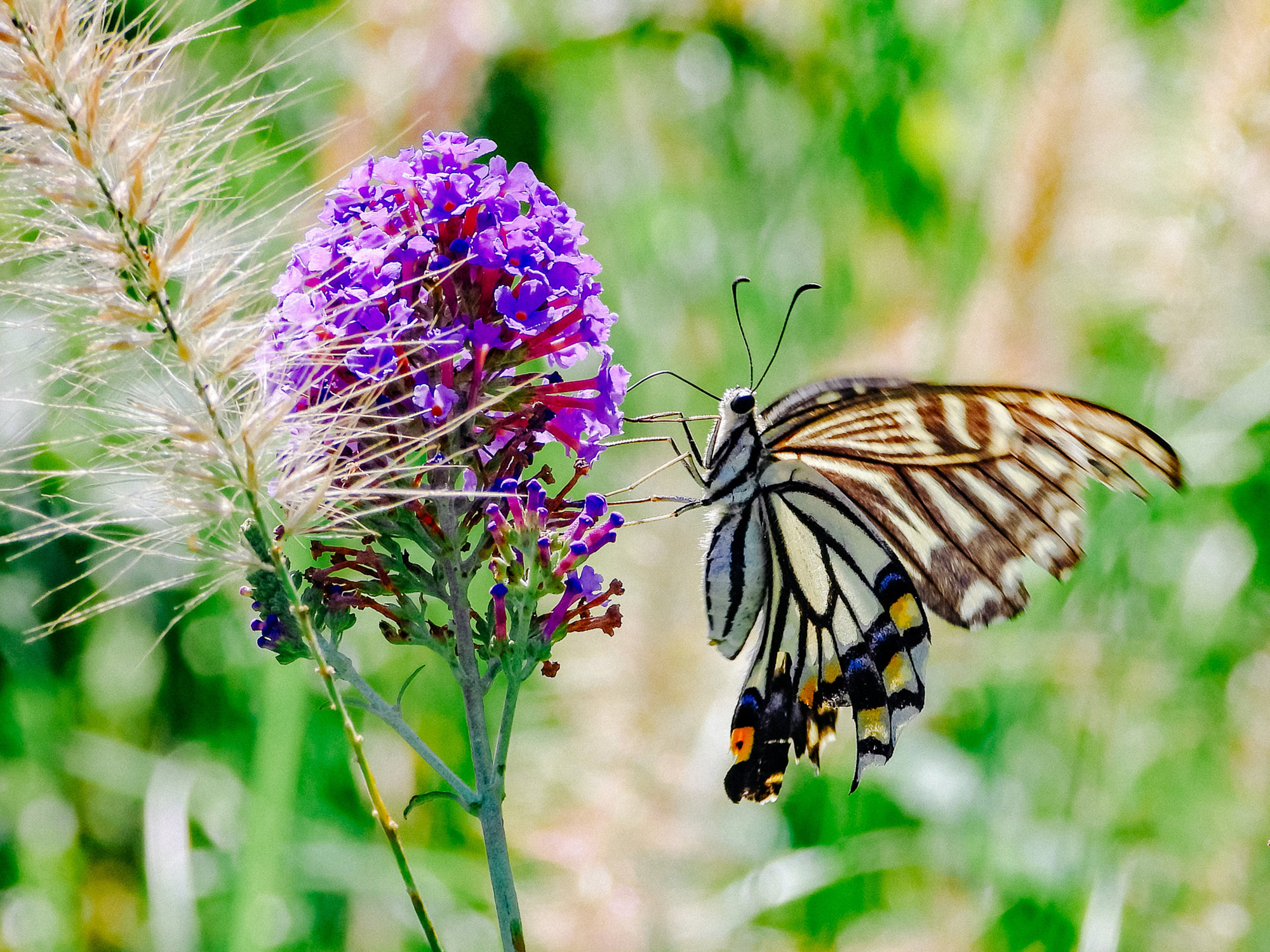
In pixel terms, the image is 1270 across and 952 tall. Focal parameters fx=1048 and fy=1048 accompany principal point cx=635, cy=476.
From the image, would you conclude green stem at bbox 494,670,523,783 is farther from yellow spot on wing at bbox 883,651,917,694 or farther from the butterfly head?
yellow spot on wing at bbox 883,651,917,694

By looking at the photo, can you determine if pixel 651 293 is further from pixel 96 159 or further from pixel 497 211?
pixel 96 159

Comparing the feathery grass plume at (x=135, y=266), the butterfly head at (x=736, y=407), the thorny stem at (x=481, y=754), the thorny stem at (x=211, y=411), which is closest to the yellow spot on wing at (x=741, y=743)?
the butterfly head at (x=736, y=407)

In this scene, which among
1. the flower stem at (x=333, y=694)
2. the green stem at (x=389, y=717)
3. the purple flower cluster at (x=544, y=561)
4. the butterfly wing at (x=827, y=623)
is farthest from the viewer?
the butterfly wing at (x=827, y=623)

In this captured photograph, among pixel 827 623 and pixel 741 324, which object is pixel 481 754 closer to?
pixel 827 623

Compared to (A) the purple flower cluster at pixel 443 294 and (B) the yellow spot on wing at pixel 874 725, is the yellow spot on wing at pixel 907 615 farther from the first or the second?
(A) the purple flower cluster at pixel 443 294

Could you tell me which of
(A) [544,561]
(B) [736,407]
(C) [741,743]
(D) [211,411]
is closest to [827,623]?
(C) [741,743]

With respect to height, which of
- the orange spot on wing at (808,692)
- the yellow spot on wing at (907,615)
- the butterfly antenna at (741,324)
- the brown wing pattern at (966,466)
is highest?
the butterfly antenna at (741,324)
